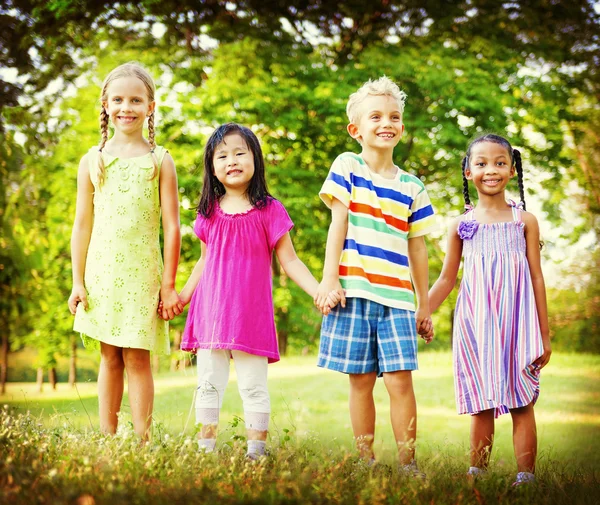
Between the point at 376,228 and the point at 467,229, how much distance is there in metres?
0.57

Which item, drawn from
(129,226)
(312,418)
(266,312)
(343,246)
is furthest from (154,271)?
(312,418)

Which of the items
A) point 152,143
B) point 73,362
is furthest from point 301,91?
point 152,143

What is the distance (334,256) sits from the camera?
3.39 meters

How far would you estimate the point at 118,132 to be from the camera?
3732 millimetres

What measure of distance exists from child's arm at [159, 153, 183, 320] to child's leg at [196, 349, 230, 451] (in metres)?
0.28

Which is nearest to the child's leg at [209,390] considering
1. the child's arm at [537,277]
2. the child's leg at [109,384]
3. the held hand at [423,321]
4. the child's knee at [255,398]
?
the child's knee at [255,398]

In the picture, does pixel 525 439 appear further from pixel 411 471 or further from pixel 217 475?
pixel 217 475

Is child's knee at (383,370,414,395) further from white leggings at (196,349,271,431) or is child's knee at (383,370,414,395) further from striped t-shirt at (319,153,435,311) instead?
white leggings at (196,349,271,431)

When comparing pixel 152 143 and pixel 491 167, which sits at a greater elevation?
pixel 152 143

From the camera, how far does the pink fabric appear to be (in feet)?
11.2

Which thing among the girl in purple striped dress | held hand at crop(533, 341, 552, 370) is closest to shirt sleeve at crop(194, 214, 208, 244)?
the girl in purple striped dress

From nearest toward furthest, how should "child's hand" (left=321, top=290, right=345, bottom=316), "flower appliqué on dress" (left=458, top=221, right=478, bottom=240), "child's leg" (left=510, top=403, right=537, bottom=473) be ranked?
"child's hand" (left=321, top=290, right=345, bottom=316) → "child's leg" (left=510, top=403, right=537, bottom=473) → "flower appliqué on dress" (left=458, top=221, right=478, bottom=240)

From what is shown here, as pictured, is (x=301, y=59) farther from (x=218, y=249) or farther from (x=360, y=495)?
(x=360, y=495)

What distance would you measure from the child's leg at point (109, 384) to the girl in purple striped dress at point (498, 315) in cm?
163
